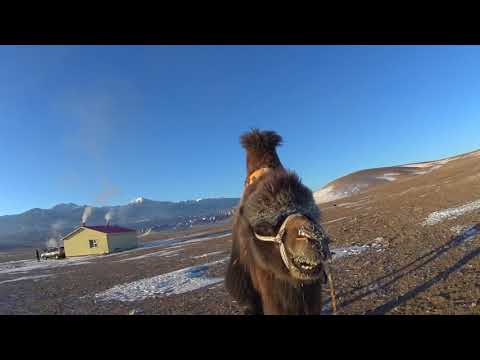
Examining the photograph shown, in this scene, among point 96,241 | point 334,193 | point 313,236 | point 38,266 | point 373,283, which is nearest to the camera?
point 313,236

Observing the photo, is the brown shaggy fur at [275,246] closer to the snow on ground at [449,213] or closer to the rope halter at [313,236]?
the rope halter at [313,236]

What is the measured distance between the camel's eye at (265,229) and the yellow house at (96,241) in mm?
39843

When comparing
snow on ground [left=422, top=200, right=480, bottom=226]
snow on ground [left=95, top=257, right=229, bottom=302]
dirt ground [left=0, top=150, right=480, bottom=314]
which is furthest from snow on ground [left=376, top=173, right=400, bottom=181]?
snow on ground [left=95, top=257, right=229, bottom=302]

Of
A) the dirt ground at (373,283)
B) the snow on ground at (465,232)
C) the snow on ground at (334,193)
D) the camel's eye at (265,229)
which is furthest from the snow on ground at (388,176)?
the camel's eye at (265,229)

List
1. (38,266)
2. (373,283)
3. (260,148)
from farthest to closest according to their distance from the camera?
(38,266)
(373,283)
(260,148)

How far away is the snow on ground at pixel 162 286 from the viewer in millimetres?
10539

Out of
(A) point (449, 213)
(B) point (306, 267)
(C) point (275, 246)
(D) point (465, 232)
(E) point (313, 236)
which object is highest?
(E) point (313, 236)


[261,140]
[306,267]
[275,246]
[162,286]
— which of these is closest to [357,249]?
[162,286]

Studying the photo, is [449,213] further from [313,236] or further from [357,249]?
[313,236]

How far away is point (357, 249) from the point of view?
42.0 feet

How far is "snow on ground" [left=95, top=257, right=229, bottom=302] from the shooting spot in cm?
1054

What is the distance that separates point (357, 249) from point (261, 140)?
32.6 ft

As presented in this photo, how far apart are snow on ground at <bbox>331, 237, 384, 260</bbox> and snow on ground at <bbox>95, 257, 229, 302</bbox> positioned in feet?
16.1
